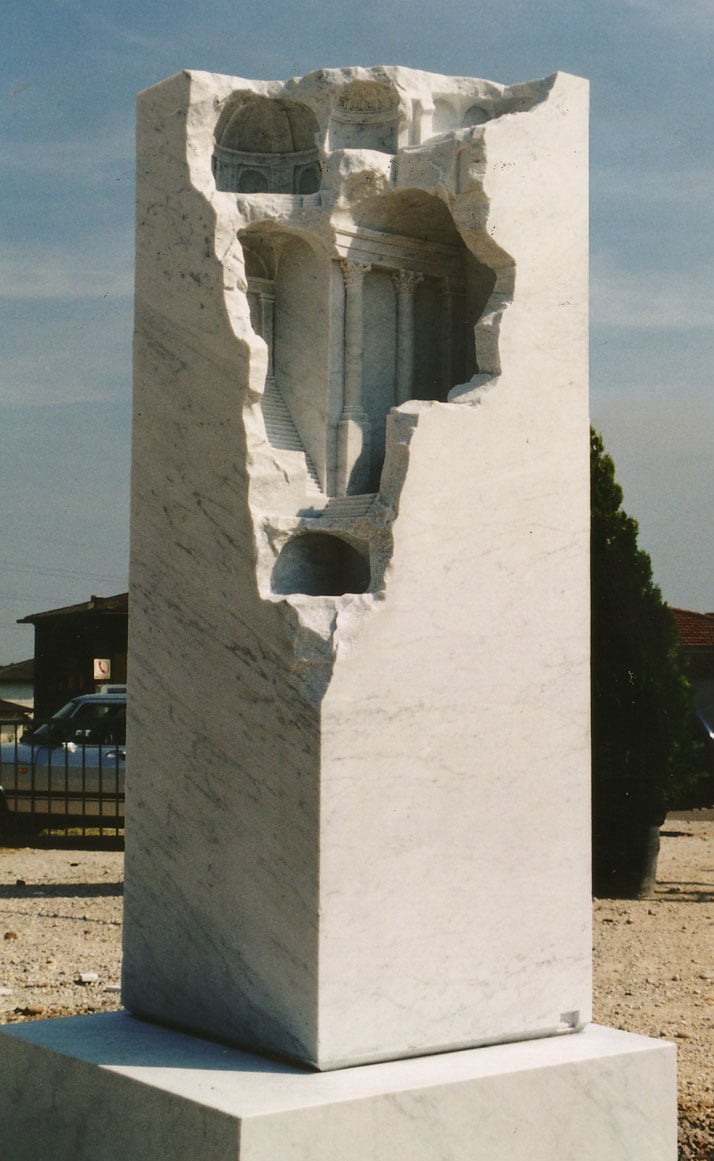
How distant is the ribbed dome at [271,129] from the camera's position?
509 cm

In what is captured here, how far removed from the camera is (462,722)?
446 centimetres

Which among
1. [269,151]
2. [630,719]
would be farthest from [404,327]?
[630,719]

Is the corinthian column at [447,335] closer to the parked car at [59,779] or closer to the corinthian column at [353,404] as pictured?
the corinthian column at [353,404]

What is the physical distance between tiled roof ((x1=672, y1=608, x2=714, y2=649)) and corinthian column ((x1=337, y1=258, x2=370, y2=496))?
23.6 metres

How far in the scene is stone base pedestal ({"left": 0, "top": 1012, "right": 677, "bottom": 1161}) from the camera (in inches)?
151

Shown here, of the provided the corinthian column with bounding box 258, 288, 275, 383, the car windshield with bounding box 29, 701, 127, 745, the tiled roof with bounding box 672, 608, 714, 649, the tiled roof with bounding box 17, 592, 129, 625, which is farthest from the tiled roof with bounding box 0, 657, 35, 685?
the corinthian column with bounding box 258, 288, 275, 383

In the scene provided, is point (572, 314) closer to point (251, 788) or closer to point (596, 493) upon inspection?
point (251, 788)

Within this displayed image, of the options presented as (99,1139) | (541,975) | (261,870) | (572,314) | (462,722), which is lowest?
(99,1139)

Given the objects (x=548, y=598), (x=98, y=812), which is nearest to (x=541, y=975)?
(x=548, y=598)

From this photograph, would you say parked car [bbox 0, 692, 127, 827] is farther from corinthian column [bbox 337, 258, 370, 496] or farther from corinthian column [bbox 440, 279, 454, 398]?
corinthian column [bbox 337, 258, 370, 496]

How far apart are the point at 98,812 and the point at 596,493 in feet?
19.7

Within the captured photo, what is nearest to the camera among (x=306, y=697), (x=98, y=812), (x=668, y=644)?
(x=306, y=697)

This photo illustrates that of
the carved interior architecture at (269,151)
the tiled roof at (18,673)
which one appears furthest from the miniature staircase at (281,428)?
the tiled roof at (18,673)

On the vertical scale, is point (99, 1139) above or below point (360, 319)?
below
